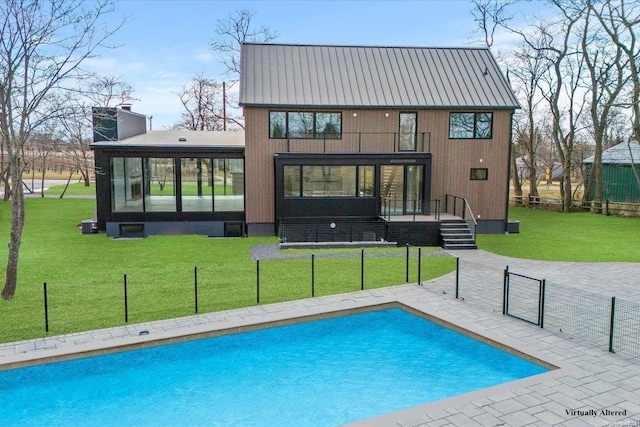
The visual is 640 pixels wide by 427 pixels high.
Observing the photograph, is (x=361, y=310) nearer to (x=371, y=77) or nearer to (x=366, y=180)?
(x=366, y=180)

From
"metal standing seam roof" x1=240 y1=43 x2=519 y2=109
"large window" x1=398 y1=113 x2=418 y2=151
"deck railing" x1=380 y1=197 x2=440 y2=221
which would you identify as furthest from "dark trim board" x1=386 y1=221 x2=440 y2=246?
"metal standing seam roof" x1=240 y1=43 x2=519 y2=109

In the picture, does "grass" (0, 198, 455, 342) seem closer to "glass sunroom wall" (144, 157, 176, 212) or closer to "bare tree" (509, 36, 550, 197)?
"glass sunroom wall" (144, 157, 176, 212)

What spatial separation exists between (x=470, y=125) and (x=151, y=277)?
15.0 metres

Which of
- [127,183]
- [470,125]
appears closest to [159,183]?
[127,183]

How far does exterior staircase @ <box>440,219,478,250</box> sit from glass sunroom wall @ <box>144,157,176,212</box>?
36.3ft

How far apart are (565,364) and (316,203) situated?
13666 millimetres

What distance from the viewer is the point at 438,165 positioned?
22109 mm

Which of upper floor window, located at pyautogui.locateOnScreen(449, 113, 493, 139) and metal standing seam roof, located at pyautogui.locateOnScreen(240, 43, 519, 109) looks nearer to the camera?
metal standing seam roof, located at pyautogui.locateOnScreen(240, 43, 519, 109)

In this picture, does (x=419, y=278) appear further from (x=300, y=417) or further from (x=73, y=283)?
(x=73, y=283)

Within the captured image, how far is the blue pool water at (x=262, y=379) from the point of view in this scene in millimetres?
7484

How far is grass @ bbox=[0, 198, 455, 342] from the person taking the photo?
10.5m

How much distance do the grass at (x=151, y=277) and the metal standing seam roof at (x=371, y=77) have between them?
20.9 ft

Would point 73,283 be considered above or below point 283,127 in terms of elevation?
below

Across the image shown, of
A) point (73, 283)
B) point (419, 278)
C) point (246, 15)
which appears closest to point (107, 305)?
point (73, 283)
